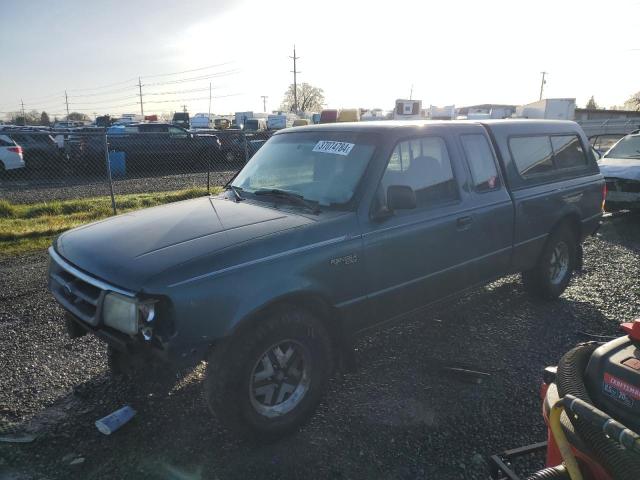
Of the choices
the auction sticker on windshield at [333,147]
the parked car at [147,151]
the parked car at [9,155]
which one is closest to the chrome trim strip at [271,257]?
the auction sticker on windshield at [333,147]

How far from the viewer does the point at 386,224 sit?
10.4ft

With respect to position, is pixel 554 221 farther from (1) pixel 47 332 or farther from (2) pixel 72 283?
(1) pixel 47 332

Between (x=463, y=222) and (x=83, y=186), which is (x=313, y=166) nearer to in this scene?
(x=463, y=222)

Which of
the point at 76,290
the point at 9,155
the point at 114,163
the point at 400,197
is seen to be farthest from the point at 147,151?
the point at 400,197

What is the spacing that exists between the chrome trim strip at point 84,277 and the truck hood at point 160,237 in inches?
1.2

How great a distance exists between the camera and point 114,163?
16.2 m

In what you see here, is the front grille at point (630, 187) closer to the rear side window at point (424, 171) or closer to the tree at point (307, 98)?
the rear side window at point (424, 171)

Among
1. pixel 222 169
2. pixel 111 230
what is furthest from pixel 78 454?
pixel 222 169

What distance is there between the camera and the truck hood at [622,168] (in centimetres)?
847

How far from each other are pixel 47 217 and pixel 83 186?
18.8 ft

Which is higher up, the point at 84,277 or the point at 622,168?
the point at 622,168

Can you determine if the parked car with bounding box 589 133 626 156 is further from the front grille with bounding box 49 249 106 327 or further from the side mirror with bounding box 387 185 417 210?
the front grille with bounding box 49 249 106 327

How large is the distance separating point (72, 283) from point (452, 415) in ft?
8.49

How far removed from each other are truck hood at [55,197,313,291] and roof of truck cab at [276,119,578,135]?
93cm
